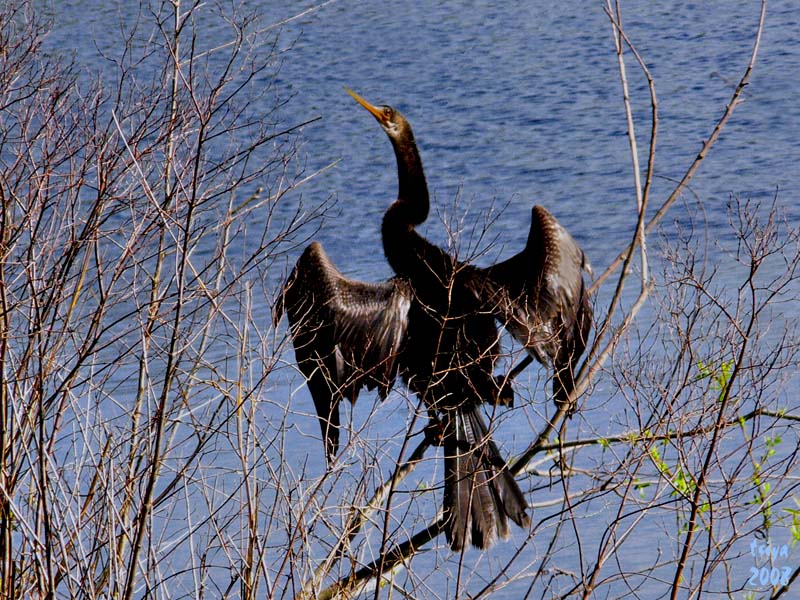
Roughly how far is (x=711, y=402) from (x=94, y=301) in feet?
15.6

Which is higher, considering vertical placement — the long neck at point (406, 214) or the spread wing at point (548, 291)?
the long neck at point (406, 214)

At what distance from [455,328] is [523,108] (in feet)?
22.8

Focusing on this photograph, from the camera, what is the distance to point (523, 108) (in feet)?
35.0

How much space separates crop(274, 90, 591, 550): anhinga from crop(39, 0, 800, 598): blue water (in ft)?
6.21

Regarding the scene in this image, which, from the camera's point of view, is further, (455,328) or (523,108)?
(523,108)

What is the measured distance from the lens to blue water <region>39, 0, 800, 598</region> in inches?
338

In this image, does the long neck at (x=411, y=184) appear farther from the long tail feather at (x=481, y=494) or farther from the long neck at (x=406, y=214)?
the long tail feather at (x=481, y=494)

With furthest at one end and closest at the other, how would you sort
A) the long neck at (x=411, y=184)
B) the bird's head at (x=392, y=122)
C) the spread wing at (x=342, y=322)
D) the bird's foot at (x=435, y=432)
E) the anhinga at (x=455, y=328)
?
the bird's head at (x=392, y=122), the long neck at (x=411, y=184), the spread wing at (x=342, y=322), the anhinga at (x=455, y=328), the bird's foot at (x=435, y=432)

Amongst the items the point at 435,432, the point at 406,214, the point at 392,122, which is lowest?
the point at 435,432

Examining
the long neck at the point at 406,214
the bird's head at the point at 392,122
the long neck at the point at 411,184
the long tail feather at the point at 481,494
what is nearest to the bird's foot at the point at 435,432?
the long tail feather at the point at 481,494

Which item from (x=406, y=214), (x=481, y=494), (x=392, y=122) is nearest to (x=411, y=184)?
(x=406, y=214)

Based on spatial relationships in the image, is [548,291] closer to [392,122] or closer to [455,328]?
[455,328]

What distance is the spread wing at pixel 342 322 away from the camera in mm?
4113

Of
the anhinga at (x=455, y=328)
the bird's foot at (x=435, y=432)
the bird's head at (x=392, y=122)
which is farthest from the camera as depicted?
the bird's head at (x=392, y=122)
